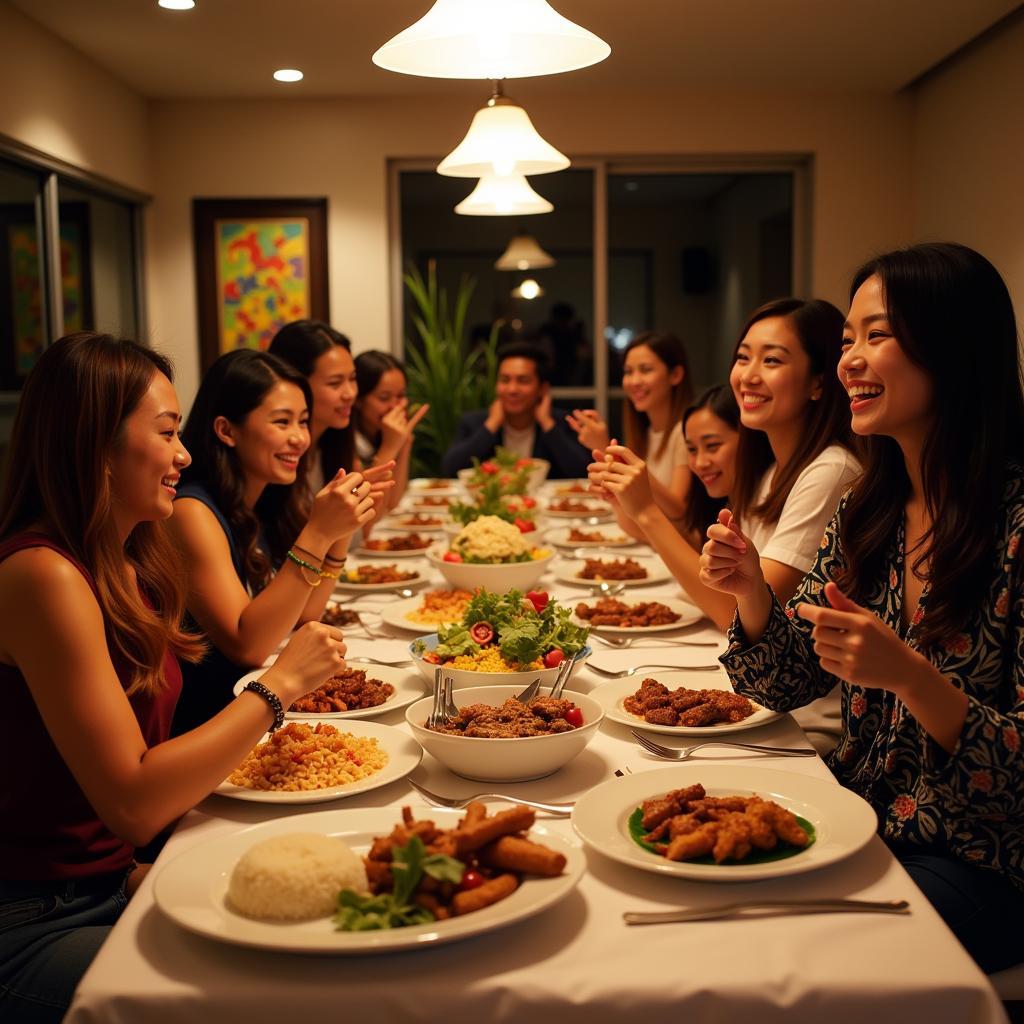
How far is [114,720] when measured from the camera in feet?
4.37

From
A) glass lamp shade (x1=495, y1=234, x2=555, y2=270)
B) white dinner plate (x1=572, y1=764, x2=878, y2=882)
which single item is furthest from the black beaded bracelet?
glass lamp shade (x1=495, y1=234, x2=555, y2=270)

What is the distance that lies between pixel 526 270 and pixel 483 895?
21.1ft

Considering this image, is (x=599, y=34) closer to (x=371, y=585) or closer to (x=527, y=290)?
(x=527, y=290)

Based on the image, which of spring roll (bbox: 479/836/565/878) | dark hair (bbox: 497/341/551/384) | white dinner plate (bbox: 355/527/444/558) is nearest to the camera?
spring roll (bbox: 479/836/565/878)

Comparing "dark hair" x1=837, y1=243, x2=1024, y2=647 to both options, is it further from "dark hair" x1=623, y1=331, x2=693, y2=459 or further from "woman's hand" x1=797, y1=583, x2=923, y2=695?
"dark hair" x1=623, y1=331, x2=693, y2=459

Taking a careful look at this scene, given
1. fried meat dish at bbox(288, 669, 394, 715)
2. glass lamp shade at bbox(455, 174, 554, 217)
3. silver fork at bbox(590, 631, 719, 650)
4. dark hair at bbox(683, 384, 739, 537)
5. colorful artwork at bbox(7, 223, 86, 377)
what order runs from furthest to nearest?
colorful artwork at bbox(7, 223, 86, 377), glass lamp shade at bbox(455, 174, 554, 217), dark hair at bbox(683, 384, 739, 537), silver fork at bbox(590, 631, 719, 650), fried meat dish at bbox(288, 669, 394, 715)

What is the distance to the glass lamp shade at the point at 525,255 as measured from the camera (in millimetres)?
6938

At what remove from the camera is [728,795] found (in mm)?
1344

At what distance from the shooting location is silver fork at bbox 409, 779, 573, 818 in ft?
4.30

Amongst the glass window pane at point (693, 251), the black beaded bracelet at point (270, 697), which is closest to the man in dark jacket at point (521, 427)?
the glass window pane at point (693, 251)

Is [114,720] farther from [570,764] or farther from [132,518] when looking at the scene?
[570,764]

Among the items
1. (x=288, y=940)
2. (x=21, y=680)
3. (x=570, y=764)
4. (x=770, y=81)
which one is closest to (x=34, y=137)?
(x=770, y=81)

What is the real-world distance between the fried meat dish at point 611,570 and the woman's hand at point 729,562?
1.07 metres

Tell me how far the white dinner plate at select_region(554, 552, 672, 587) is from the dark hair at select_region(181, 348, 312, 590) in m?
0.79
